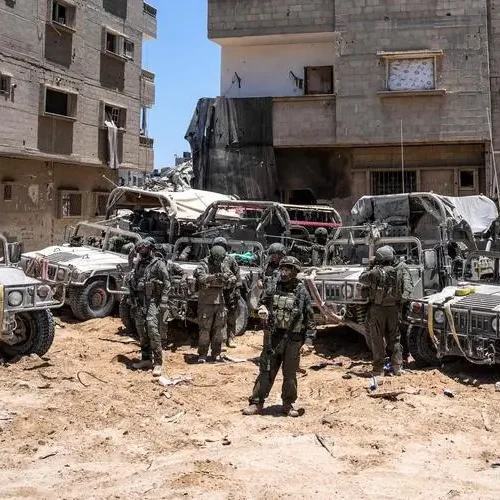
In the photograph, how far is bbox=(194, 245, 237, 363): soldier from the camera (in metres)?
7.82

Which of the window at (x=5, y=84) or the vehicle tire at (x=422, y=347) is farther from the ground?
the window at (x=5, y=84)

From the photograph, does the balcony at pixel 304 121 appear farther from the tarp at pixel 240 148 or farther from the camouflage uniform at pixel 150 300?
the camouflage uniform at pixel 150 300

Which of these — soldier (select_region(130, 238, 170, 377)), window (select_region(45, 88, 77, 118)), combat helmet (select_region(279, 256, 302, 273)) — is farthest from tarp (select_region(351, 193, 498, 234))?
window (select_region(45, 88, 77, 118))

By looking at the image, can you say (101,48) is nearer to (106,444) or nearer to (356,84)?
(356,84)

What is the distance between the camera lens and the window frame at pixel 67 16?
18.1 metres

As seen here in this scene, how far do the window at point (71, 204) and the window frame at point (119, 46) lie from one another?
202 inches

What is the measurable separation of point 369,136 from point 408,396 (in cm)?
1238

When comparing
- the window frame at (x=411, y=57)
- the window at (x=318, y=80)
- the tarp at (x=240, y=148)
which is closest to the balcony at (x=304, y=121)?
the tarp at (x=240, y=148)

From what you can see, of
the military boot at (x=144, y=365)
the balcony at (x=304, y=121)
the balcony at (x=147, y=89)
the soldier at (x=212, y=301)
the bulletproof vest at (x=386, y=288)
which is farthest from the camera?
the balcony at (x=147, y=89)

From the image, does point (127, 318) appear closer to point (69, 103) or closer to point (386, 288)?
point (386, 288)

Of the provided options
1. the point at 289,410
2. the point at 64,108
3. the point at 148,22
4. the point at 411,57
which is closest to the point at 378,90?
the point at 411,57

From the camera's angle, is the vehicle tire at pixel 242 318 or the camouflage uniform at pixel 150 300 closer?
the camouflage uniform at pixel 150 300

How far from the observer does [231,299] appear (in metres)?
8.45

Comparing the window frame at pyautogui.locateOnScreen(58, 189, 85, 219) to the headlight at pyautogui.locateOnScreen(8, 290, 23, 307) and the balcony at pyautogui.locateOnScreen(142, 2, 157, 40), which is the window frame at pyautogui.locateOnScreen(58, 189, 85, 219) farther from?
the headlight at pyautogui.locateOnScreen(8, 290, 23, 307)
